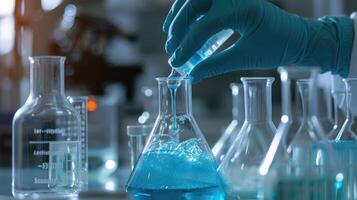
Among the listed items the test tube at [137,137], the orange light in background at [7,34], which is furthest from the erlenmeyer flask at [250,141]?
the orange light in background at [7,34]

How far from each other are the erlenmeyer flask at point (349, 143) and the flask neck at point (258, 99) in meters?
0.14

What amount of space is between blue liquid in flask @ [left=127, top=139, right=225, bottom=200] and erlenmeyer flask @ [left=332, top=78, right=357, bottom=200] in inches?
8.8

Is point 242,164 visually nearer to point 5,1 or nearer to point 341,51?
point 341,51

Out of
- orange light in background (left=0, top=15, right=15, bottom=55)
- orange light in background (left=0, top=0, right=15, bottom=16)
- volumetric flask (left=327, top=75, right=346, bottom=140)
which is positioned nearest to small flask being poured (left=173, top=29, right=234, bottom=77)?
volumetric flask (left=327, top=75, right=346, bottom=140)

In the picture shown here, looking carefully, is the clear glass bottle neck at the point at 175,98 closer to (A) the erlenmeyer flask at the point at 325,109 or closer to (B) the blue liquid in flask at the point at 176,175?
(B) the blue liquid in flask at the point at 176,175

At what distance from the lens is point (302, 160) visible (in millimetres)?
902

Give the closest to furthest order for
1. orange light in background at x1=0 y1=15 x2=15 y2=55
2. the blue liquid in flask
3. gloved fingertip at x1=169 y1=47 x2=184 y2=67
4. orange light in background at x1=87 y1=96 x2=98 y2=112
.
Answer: the blue liquid in flask
gloved fingertip at x1=169 y1=47 x2=184 y2=67
orange light in background at x1=87 y1=96 x2=98 y2=112
orange light in background at x1=0 y1=15 x2=15 y2=55

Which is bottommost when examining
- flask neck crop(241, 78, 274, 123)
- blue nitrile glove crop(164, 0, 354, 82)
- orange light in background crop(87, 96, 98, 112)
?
orange light in background crop(87, 96, 98, 112)

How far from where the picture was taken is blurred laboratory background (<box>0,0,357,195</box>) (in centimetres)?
265

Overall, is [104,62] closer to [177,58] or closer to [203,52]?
[203,52]

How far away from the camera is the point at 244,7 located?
138 cm

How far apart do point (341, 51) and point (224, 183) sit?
73cm

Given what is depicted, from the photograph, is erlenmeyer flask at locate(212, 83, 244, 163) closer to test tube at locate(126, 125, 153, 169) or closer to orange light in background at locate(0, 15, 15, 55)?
test tube at locate(126, 125, 153, 169)

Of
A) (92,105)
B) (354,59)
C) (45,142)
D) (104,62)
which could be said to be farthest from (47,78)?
(104,62)
